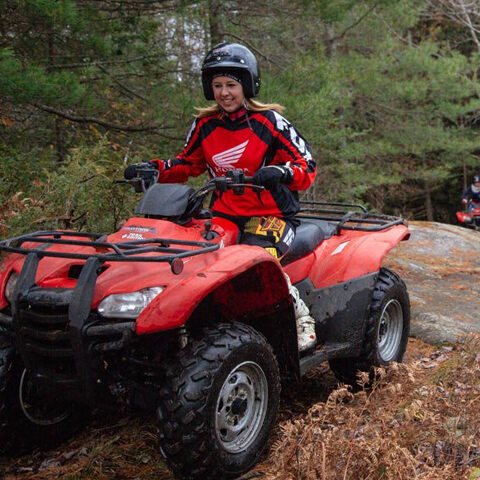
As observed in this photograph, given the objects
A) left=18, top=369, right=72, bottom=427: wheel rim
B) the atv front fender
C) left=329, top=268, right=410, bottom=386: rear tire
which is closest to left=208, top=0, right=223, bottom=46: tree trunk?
left=329, top=268, right=410, bottom=386: rear tire

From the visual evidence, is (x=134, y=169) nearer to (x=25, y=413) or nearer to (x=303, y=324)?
(x=303, y=324)

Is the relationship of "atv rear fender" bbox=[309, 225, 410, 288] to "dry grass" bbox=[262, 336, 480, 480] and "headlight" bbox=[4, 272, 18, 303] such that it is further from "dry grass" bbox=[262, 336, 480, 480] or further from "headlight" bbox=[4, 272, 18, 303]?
"headlight" bbox=[4, 272, 18, 303]

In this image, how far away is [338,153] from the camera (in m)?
14.9

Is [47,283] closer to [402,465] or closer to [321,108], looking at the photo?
[402,465]

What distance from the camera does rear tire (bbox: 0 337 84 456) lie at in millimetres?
3232

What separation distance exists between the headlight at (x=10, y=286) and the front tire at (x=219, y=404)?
97 centimetres

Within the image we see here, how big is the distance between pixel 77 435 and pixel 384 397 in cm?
191

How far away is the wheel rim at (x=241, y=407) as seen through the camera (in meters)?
2.99

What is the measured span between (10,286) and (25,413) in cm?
72

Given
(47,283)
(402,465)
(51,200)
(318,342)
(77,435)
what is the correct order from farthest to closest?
(51,200) → (318,342) → (77,435) → (47,283) → (402,465)

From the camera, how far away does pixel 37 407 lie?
138 inches

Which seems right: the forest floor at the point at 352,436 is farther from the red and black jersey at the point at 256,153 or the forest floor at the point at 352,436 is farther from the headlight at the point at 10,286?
the red and black jersey at the point at 256,153

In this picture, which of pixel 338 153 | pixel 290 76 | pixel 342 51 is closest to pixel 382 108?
pixel 342 51

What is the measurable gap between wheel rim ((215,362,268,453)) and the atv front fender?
41 cm
